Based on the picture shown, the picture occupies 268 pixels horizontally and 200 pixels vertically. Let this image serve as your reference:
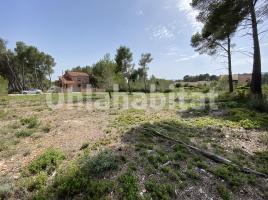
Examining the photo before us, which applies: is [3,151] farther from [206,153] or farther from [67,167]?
[206,153]

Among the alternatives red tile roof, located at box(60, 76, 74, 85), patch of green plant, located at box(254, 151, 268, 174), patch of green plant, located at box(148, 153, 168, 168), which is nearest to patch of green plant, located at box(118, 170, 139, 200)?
patch of green plant, located at box(148, 153, 168, 168)

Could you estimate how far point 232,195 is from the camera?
8.51 ft

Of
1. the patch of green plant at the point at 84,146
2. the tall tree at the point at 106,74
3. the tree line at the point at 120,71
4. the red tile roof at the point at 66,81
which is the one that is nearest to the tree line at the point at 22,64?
the red tile roof at the point at 66,81

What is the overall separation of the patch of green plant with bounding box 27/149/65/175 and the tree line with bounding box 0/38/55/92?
30.0 meters

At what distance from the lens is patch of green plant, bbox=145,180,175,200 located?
2512 mm

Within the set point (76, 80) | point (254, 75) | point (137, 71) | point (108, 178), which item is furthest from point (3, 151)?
point (76, 80)

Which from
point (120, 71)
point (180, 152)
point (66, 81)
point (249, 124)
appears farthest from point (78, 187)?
point (66, 81)

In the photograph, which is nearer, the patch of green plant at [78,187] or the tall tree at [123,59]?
the patch of green plant at [78,187]

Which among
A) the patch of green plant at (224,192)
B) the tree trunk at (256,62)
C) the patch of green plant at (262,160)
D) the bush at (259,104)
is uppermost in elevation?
the tree trunk at (256,62)

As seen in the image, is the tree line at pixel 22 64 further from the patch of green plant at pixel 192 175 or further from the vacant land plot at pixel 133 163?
the patch of green plant at pixel 192 175

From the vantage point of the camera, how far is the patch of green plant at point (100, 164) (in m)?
Answer: 3.04

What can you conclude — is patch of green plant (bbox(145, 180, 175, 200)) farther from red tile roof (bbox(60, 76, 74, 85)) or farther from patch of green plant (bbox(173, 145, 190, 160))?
red tile roof (bbox(60, 76, 74, 85))

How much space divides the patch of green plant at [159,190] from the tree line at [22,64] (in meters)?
31.8

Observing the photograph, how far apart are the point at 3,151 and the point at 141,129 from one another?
328cm
